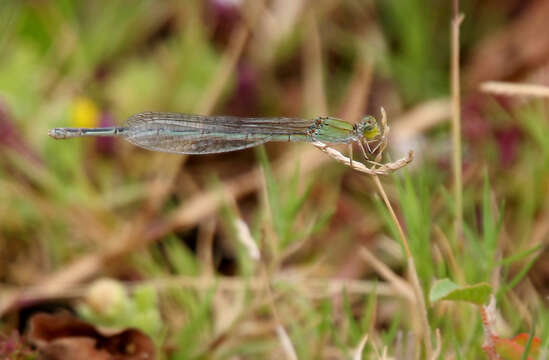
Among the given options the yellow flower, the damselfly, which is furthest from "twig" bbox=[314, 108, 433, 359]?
the yellow flower

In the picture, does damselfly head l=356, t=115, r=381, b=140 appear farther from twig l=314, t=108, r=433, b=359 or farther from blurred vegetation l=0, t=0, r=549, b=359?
twig l=314, t=108, r=433, b=359

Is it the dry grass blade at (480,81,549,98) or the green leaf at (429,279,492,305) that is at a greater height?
the dry grass blade at (480,81,549,98)

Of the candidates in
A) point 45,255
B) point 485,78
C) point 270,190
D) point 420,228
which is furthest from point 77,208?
point 485,78

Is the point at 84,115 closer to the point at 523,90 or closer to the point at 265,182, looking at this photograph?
the point at 265,182

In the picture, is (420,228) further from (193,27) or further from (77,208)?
(193,27)

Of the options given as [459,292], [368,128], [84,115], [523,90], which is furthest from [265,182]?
[84,115]

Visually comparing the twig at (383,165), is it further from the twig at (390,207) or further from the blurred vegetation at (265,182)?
the blurred vegetation at (265,182)
